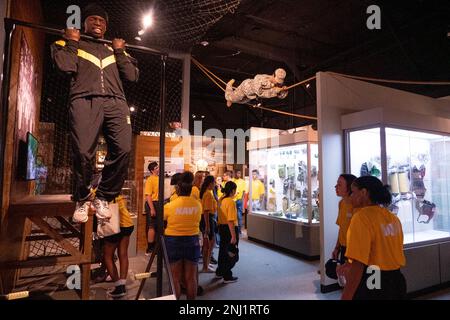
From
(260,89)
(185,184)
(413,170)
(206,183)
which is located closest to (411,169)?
(413,170)

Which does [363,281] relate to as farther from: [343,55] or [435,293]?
[343,55]

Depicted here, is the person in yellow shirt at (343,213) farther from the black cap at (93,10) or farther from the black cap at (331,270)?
the black cap at (93,10)

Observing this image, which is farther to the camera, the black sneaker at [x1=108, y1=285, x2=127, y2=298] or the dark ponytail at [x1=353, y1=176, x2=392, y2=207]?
the black sneaker at [x1=108, y1=285, x2=127, y2=298]

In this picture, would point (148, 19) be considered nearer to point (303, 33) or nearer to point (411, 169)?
point (303, 33)

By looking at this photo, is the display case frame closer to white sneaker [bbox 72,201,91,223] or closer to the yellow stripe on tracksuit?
the yellow stripe on tracksuit

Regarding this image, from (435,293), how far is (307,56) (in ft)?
19.9

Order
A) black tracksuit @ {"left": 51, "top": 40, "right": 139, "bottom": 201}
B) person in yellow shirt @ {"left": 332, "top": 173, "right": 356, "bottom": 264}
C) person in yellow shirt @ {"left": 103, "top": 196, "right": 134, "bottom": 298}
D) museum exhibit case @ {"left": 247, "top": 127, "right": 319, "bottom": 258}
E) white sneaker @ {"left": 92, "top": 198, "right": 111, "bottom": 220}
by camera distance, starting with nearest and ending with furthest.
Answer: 1. black tracksuit @ {"left": 51, "top": 40, "right": 139, "bottom": 201}
2. white sneaker @ {"left": 92, "top": 198, "right": 111, "bottom": 220}
3. person in yellow shirt @ {"left": 332, "top": 173, "right": 356, "bottom": 264}
4. person in yellow shirt @ {"left": 103, "top": 196, "right": 134, "bottom": 298}
5. museum exhibit case @ {"left": 247, "top": 127, "right": 319, "bottom": 258}

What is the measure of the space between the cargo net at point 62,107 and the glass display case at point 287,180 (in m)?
2.39

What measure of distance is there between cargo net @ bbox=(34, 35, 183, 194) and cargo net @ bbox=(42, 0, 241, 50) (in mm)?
694

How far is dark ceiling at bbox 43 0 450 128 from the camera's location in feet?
14.1

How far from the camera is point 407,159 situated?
4.12 metres

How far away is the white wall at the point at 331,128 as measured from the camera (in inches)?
154

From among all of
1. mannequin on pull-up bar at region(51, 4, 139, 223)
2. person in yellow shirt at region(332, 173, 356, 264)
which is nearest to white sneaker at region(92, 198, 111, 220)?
mannequin on pull-up bar at region(51, 4, 139, 223)

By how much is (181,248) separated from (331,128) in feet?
8.74
